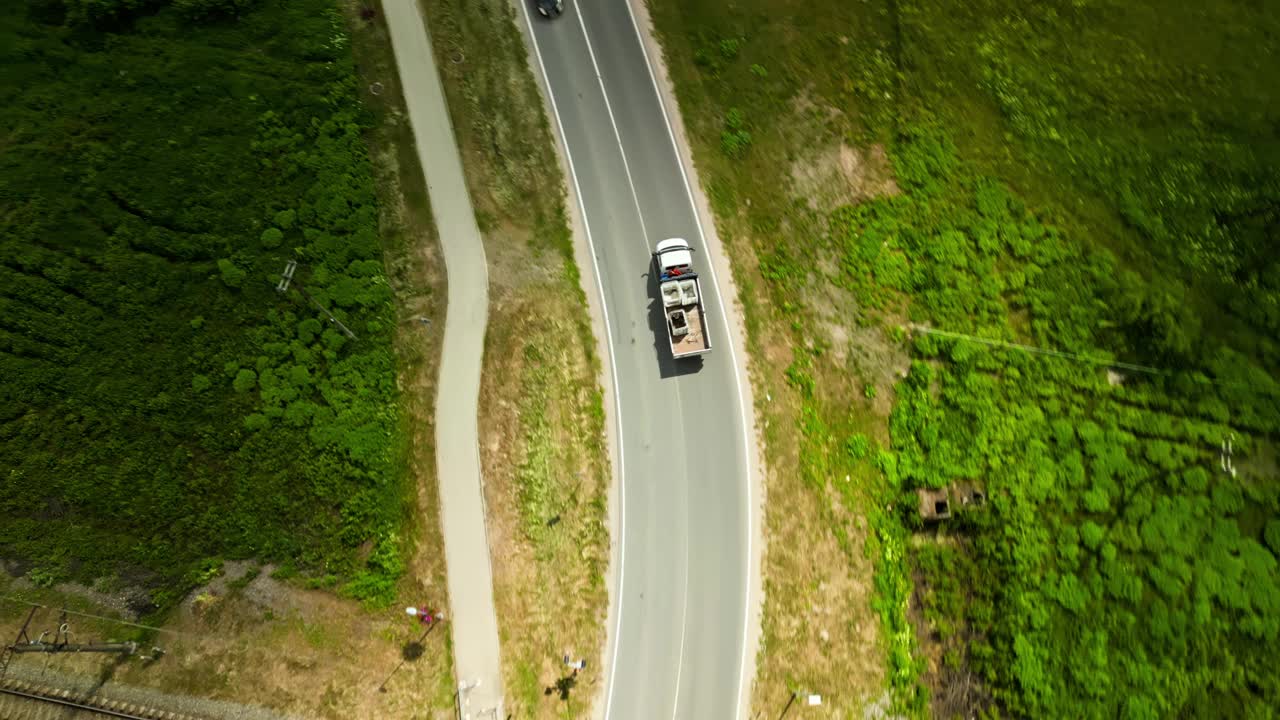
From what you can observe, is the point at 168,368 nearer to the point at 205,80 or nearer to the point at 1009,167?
the point at 205,80

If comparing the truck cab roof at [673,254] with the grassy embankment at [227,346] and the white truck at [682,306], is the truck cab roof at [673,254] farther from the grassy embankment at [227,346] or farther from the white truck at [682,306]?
the grassy embankment at [227,346]

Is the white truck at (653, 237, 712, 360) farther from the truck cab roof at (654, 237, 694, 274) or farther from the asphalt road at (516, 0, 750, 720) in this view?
the asphalt road at (516, 0, 750, 720)

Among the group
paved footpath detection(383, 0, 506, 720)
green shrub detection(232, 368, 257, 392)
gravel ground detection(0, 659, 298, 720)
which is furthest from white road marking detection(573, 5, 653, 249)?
gravel ground detection(0, 659, 298, 720)

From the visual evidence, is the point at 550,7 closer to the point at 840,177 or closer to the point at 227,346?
the point at 840,177

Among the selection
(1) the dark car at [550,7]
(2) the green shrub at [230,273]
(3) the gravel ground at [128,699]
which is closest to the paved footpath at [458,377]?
(1) the dark car at [550,7]

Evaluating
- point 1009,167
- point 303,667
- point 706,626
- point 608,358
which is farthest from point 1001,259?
point 303,667

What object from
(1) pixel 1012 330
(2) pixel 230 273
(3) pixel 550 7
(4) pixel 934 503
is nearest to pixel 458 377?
(2) pixel 230 273

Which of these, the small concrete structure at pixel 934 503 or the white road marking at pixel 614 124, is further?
the white road marking at pixel 614 124
